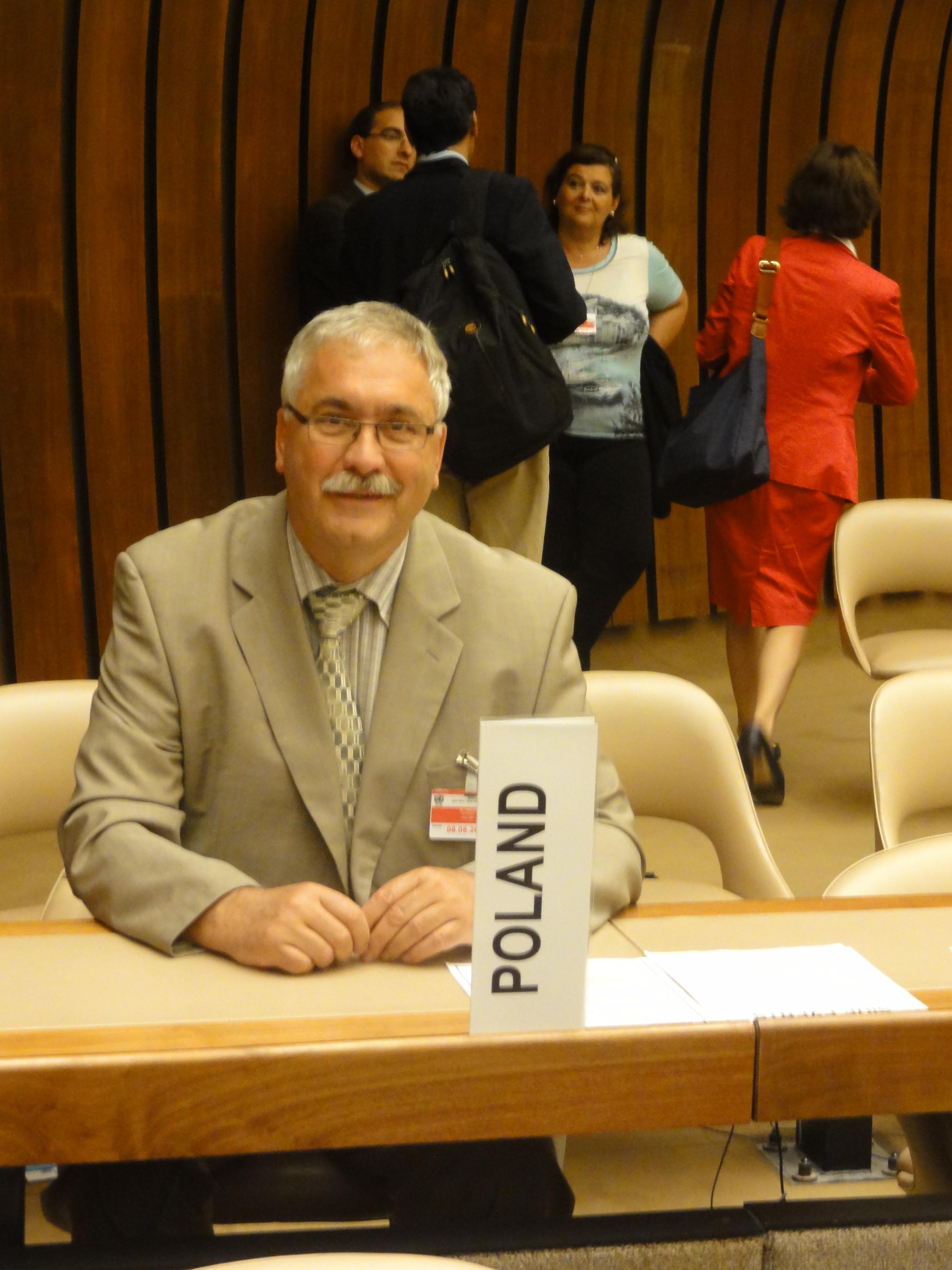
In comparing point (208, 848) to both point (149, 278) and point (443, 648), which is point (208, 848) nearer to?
point (443, 648)

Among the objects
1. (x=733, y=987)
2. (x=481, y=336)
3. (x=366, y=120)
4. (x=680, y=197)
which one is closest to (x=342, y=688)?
(x=733, y=987)

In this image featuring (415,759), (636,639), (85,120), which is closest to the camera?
(415,759)

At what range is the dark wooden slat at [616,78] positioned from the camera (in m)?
5.97

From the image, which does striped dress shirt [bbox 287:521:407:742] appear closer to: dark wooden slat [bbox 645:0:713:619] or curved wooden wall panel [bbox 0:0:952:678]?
curved wooden wall panel [bbox 0:0:952:678]

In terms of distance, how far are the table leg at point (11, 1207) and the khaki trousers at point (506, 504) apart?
9.09 ft

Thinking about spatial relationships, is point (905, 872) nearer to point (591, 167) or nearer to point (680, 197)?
point (591, 167)

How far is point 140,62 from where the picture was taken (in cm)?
471

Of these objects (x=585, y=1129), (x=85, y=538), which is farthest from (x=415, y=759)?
(x=85, y=538)

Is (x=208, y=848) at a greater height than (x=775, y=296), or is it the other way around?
(x=775, y=296)

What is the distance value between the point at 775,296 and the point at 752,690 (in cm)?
123

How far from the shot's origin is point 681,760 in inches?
99.2

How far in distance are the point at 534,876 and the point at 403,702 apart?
619 mm

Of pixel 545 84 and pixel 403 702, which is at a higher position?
pixel 545 84

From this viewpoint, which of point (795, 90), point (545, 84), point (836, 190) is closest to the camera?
point (836, 190)
